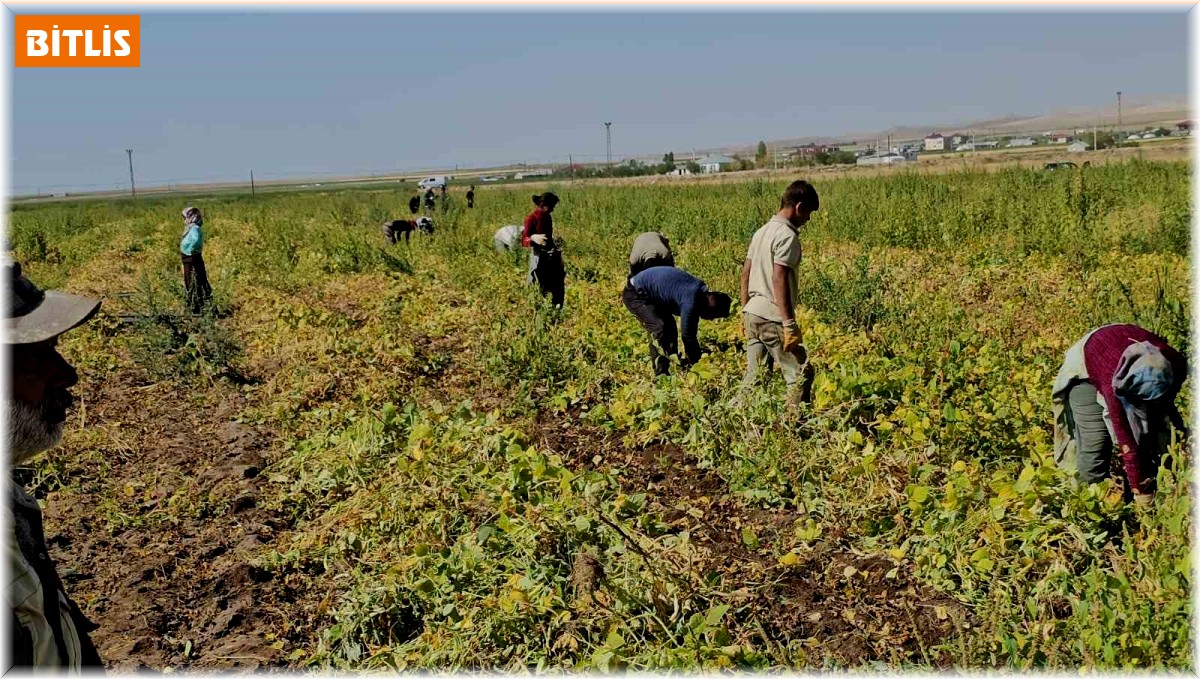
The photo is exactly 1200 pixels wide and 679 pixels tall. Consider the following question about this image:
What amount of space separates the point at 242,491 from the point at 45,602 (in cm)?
334

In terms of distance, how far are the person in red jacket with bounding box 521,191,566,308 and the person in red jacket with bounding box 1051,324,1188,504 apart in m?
5.57

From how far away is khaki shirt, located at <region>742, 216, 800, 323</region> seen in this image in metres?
5.32

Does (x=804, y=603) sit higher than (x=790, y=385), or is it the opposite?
(x=790, y=385)

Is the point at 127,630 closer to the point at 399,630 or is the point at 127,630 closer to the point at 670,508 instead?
the point at 399,630

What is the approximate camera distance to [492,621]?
3.42 meters

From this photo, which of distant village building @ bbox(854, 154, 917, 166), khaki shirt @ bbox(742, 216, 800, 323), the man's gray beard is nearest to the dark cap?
the man's gray beard

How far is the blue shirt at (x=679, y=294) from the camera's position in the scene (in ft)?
21.0

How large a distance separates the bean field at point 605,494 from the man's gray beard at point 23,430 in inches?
60.5

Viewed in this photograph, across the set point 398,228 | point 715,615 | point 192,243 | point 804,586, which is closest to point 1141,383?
point 804,586

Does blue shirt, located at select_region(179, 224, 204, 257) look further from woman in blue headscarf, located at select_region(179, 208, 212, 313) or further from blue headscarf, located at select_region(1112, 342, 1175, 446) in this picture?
blue headscarf, located at select_region(1112, 342, 1175, 446)

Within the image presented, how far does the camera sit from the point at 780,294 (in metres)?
5.37

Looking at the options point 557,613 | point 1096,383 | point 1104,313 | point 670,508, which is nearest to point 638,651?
point 557,613

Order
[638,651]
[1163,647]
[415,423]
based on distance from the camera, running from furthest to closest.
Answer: [415,423] → [638,651] → [1163,647]

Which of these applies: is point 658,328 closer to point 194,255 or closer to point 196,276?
point 194,255
